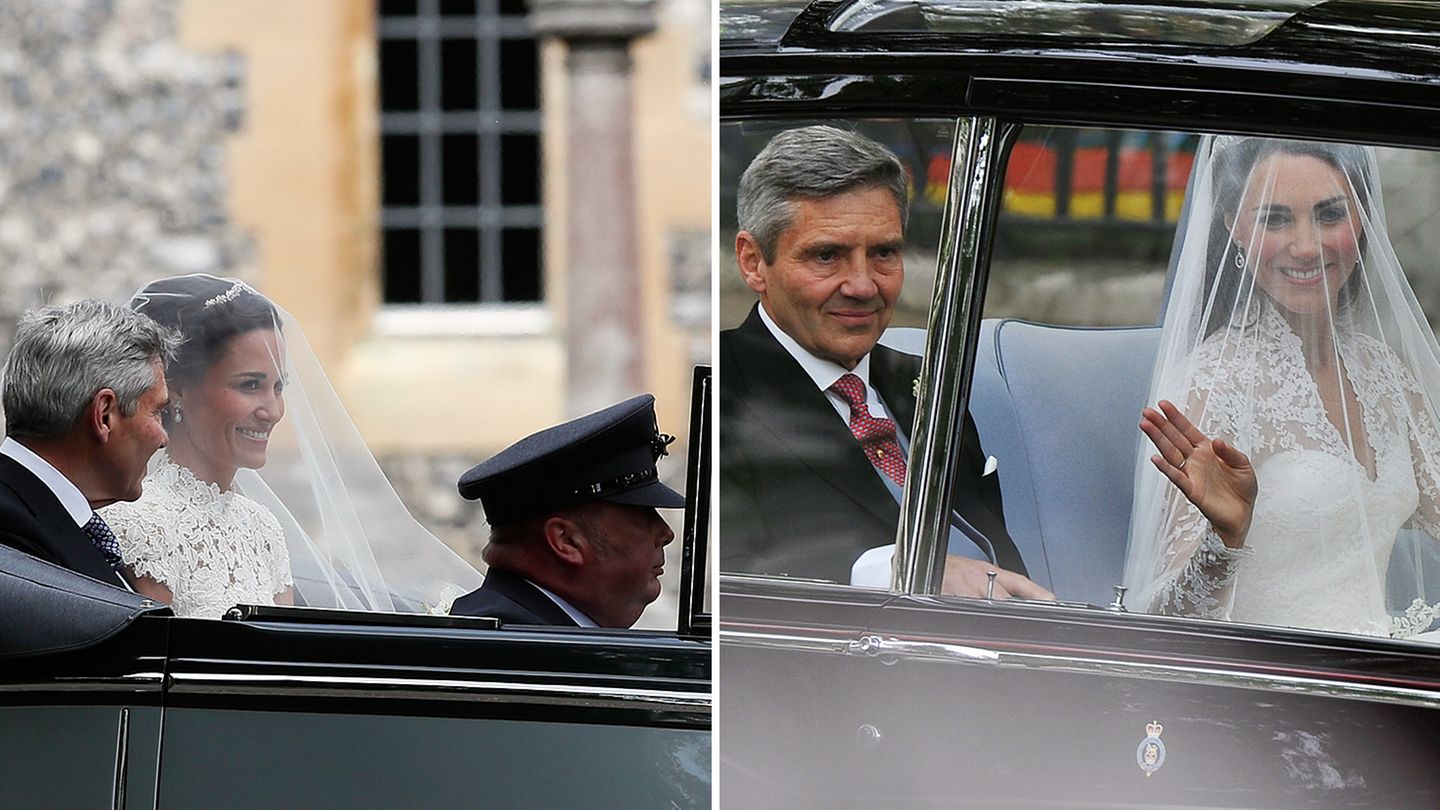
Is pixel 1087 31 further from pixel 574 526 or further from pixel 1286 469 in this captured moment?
pixel 574 526

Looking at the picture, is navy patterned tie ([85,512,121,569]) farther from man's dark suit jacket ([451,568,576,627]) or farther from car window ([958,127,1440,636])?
car window ([958,127,1440,636])

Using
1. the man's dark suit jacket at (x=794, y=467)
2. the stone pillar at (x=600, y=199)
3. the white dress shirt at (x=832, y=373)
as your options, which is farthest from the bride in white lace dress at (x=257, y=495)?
the stone pillar at (x=600, y=199)

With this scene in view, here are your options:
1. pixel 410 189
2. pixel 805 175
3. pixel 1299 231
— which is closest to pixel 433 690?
pixel 805 175

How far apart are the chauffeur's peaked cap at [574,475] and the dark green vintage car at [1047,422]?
0.28 meters

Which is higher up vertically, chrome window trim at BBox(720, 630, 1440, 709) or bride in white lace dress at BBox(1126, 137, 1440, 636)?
bride in white lace dress at BBox(1126, 137, 1440, 636)

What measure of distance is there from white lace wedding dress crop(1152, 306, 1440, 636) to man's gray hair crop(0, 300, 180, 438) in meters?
1.14

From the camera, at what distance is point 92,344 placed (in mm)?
1786

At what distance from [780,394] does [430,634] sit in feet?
1.68

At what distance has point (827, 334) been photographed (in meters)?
1.56

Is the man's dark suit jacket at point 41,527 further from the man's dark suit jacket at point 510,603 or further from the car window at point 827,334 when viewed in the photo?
the car window at point 827,334

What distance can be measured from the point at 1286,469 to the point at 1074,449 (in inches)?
8.5

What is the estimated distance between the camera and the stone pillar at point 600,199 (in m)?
3.43

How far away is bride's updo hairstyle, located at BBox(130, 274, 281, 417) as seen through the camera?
1795 millimetres

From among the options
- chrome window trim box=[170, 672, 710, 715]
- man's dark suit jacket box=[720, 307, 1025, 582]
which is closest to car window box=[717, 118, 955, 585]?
man's dark suit jacket box=[720, 307, 1025, 582]
